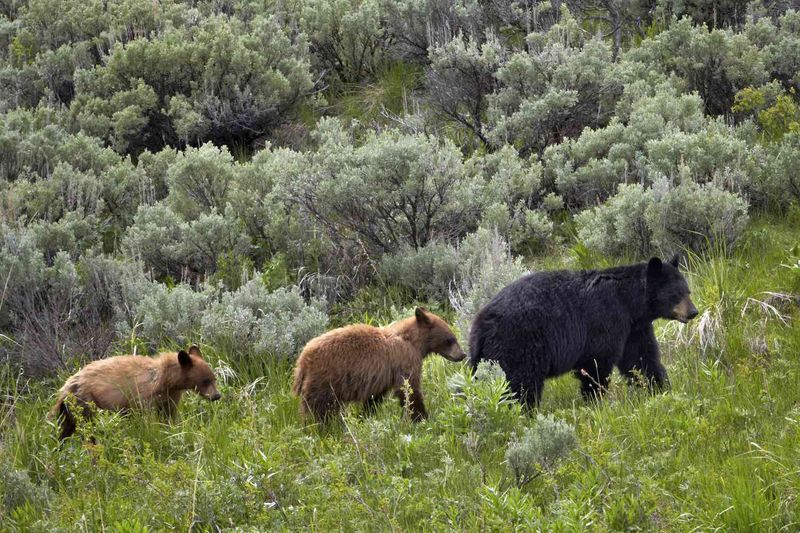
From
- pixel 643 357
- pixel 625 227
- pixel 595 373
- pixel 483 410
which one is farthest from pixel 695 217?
pixel 483 410

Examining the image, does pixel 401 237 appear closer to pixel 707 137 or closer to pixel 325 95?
pixel 707 137

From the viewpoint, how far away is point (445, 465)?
538cm

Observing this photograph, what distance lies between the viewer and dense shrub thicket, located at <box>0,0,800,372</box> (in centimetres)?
930

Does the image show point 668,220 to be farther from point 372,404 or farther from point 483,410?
point 483,410

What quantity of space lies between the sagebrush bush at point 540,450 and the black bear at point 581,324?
43.0 inches

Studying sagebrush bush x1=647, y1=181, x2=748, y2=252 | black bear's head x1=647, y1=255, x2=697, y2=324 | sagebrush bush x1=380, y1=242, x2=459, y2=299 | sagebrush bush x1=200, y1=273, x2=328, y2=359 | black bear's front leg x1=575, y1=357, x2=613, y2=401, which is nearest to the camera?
black bear's front leg x1=575, y1=357, x2=613, y2=401

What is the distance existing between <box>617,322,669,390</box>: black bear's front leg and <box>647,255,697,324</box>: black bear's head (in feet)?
0.52

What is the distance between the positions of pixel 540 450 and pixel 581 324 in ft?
6.07

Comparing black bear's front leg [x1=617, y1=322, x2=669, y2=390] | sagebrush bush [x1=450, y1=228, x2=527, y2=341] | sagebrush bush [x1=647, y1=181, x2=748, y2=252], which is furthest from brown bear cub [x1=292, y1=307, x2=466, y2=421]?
sagebrush bush [x1=647, y1=181, x2=748, y2=252]

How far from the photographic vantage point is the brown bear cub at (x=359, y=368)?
21.0ft

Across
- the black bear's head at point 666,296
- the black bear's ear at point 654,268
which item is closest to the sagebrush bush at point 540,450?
the black bear's head at point 666,296

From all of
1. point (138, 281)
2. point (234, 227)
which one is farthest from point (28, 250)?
point (234, 227)

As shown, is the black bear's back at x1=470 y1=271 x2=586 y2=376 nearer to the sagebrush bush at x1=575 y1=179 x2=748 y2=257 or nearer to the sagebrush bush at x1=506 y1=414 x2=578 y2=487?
the sagebrush bush at x1=506 y1=414 x2=578 y2=487

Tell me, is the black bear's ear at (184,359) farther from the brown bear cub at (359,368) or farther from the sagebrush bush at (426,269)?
the sagebrush bush at (426,269)
